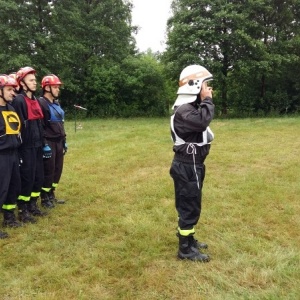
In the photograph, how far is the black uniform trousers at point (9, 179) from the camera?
4742 millimetres

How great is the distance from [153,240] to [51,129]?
2.50 m

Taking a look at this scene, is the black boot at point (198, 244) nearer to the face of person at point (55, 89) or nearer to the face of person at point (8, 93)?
the face of person at point (8, 93)

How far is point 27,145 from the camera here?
5.19 m

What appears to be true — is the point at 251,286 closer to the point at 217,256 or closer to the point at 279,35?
the point at 217,256

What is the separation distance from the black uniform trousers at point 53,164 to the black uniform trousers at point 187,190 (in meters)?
2.56

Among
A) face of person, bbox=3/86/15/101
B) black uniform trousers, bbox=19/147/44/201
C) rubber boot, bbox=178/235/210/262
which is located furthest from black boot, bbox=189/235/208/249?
face of person, bbox=3/86/15/101

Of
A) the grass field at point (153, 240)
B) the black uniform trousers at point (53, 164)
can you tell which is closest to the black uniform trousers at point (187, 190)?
the grass field at point (153, 240)

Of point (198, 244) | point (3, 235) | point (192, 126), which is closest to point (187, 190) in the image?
point (192, 126)

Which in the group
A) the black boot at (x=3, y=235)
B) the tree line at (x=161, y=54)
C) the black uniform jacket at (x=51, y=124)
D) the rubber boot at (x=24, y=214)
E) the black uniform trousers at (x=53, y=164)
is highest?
the tree line at (x=161, y=54)

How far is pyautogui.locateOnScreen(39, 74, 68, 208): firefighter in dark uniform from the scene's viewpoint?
18.6 ft

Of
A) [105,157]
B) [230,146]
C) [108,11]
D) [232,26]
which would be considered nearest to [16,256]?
[105,157]

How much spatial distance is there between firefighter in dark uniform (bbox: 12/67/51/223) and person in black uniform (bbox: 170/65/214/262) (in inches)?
92.1

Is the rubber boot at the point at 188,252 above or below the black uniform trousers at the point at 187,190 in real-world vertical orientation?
below

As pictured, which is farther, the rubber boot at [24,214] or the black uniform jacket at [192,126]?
the rubber boot at [24,214]
